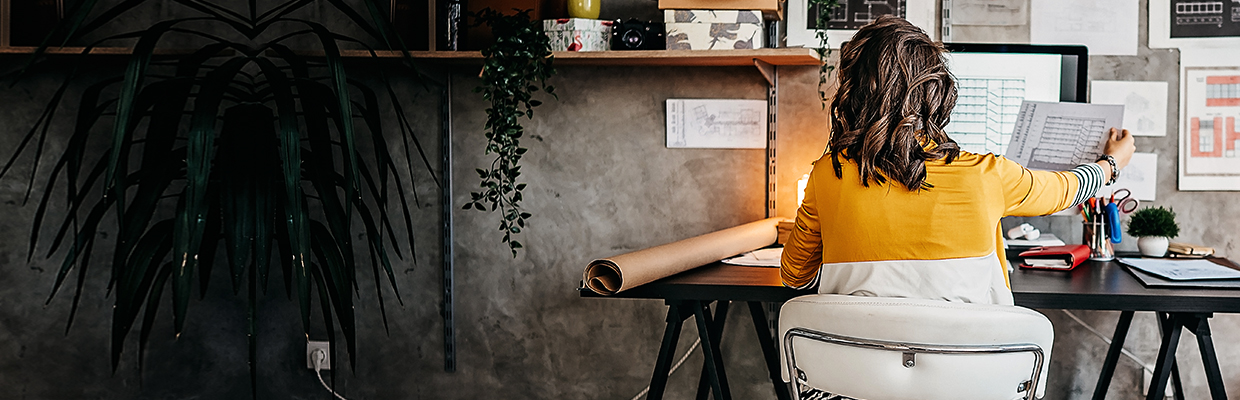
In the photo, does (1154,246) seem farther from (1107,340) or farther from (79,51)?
(79,51)

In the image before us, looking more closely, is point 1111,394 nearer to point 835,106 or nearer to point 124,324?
point 835,106

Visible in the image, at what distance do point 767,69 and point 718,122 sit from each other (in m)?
0.22

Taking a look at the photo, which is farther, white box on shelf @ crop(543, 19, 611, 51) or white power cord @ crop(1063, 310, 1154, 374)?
white power cord @ crop(1063, 310, 1154, 374)

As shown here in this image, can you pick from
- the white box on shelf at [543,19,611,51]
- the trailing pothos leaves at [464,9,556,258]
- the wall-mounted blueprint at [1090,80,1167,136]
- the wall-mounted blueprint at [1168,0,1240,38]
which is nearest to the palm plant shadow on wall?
the trailing pothos leaves at [464,9,556,258]

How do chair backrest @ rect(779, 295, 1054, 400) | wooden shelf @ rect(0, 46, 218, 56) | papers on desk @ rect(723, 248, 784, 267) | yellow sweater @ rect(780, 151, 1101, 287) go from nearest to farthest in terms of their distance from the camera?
chair backrest @ rect(779, 295, 1054, 400)
yellow sweater @ rect(780, 151, 1101, 287)
papers on desk @ rect(723, 248, 784, 267)
wooden shelf @ rect(0, 46, 218, 56)

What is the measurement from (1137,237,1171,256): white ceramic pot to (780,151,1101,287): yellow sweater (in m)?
0.85

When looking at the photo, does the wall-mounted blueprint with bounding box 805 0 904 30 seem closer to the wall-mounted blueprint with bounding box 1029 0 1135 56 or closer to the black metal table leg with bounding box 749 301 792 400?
the wall-mounted blueprint with bounding box 1029 0 1135 56

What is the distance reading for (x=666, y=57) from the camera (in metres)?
2.13

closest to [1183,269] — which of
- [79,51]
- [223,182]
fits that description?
[223,182]

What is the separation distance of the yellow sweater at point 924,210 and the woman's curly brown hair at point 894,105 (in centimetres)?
2

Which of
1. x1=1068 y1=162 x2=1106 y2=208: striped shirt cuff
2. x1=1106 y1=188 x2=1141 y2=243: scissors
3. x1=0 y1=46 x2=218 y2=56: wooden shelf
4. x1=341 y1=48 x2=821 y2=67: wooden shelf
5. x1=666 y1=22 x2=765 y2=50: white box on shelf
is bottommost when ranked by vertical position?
x1=1106 y1=188 x2=1141 y2=243: scissors

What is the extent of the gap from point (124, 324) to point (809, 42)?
198 centimetres

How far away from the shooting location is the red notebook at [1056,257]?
6.25 ft

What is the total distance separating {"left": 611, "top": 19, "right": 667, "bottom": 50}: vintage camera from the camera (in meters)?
2.18
